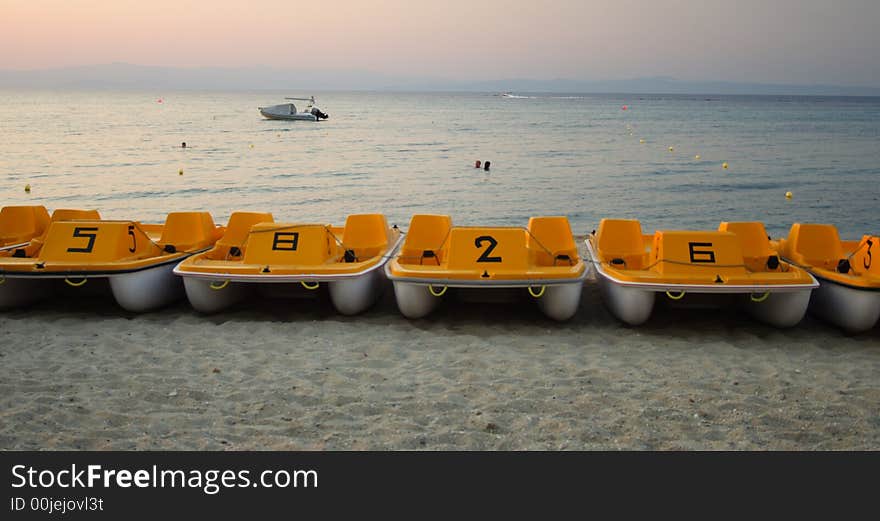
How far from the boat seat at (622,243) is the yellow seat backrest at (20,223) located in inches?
272

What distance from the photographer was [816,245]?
23.9ft

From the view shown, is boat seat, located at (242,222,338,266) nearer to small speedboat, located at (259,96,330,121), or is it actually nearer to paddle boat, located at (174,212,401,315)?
paddle boat, located at (174,212,401,315)

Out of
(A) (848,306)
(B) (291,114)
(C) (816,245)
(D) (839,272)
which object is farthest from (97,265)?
(B) (291,114)

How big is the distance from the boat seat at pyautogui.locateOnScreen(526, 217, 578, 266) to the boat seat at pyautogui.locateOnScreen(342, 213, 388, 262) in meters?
1.75

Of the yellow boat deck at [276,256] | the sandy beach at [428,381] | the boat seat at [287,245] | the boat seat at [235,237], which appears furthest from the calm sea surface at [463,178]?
the sandy beach at [428,381]

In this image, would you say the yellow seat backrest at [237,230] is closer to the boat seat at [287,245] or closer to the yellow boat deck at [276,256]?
the yellow boat deck at [276,256]

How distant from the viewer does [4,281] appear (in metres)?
6.46

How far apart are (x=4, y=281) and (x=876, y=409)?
24.8 ft

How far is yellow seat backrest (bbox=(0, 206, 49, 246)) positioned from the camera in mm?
8125

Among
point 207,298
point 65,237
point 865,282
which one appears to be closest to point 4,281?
point 65,237

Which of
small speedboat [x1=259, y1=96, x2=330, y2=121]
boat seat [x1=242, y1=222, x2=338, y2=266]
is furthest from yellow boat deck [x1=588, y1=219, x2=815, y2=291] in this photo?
small speedboat [x1=259, y1=96, x2=330, y2=121]

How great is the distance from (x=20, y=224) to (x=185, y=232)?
231 centimetres

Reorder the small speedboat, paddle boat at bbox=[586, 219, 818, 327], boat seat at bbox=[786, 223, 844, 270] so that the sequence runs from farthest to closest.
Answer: the small speedboat → boat seat at bbox=[786, 223, 844, 270] → paddle boat at bbox=[586, 219, 818, 327]

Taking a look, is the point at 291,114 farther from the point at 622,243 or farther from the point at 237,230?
the point at 622,243
